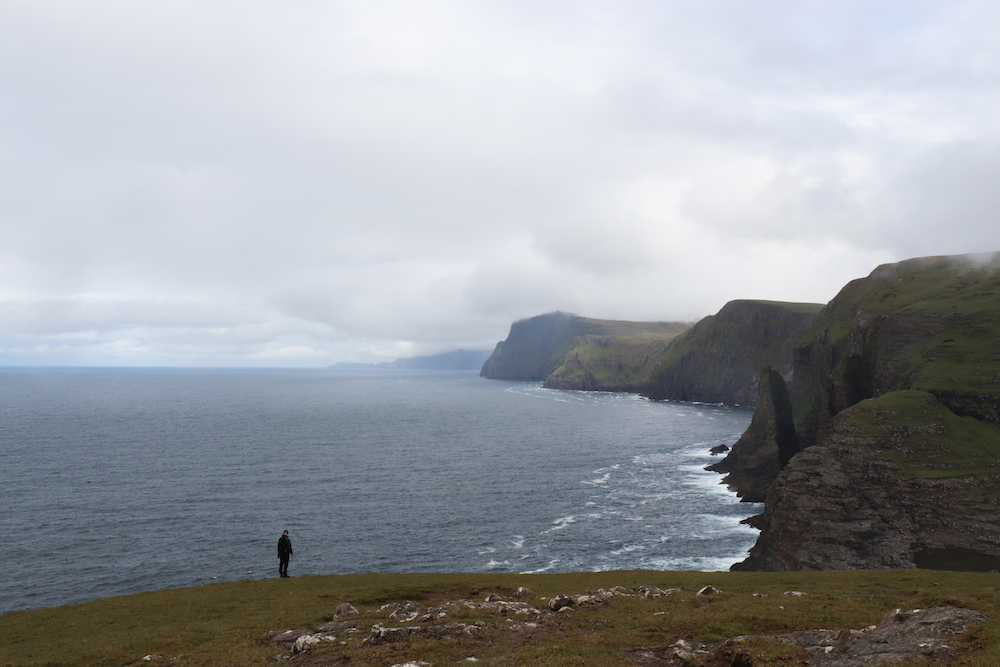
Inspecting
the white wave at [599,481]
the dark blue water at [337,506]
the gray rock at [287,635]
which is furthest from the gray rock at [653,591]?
the white wave at [599,481]

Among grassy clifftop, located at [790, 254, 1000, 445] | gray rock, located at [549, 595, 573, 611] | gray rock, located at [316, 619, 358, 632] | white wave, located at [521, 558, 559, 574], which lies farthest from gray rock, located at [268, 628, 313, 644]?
grassy clifftop, located at [790, 254, 1000, 445]

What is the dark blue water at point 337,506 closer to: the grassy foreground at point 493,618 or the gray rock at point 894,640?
the grassy foreground at point 493,618

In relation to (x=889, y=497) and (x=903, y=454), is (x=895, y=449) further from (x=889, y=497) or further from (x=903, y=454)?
(x=889, y=497)

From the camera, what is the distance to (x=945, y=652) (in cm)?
1554

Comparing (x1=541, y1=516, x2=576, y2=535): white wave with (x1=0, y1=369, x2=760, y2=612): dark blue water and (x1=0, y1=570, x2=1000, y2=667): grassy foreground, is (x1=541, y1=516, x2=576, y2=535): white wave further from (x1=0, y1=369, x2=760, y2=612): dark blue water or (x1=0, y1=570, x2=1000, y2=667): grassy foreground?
(x1=0, y1=570, x2=1000, y2=667): grassy foreground

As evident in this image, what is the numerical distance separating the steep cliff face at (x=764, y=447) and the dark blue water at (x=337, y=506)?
489cm

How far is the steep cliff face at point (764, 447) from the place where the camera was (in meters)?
94.4

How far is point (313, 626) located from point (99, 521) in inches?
2430

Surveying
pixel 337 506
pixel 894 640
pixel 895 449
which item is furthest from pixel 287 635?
pixel 895 449

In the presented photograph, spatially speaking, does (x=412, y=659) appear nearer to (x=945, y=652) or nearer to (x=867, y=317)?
(x=945, y=652)

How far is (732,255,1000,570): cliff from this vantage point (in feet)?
168

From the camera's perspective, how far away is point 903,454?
59719 millimetres

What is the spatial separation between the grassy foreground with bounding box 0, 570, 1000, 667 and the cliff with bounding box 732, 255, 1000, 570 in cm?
1707

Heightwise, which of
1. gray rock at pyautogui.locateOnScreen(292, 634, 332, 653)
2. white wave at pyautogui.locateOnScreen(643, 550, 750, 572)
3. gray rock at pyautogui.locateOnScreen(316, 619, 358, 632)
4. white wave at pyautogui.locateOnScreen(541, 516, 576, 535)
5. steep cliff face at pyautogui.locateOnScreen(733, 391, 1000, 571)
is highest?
gray rock at pyautogui.locateOnScreen(292, 634, 332, 653)
